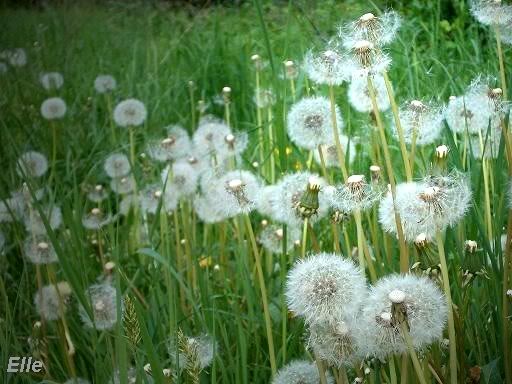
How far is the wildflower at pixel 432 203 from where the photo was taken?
0.52m

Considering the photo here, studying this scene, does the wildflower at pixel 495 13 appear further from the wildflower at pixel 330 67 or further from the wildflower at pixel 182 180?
the wildflower at pixel 182 180

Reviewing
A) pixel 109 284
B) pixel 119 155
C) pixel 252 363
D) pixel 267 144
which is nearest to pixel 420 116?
pixel 252 363

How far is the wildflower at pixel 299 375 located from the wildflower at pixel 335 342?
0.08 meters

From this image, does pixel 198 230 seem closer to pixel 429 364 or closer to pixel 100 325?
pixel 100 325

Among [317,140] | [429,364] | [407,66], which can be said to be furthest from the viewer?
[407,66]

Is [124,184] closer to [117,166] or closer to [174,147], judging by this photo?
[117,166]

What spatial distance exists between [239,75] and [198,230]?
29 centimetres

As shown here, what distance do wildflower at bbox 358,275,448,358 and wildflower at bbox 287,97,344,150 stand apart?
0.24m

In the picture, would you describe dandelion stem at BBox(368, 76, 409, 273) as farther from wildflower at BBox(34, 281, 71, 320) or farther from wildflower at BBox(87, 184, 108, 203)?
wildflower at BBox(87, 184, 108, 203)

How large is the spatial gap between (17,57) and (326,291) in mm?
966

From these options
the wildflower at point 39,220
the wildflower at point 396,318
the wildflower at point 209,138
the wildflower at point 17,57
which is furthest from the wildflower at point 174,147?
the wildflower at point 396,318

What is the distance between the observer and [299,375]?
24.2 inches

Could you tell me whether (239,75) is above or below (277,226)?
above

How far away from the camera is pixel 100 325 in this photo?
0.81 meters
